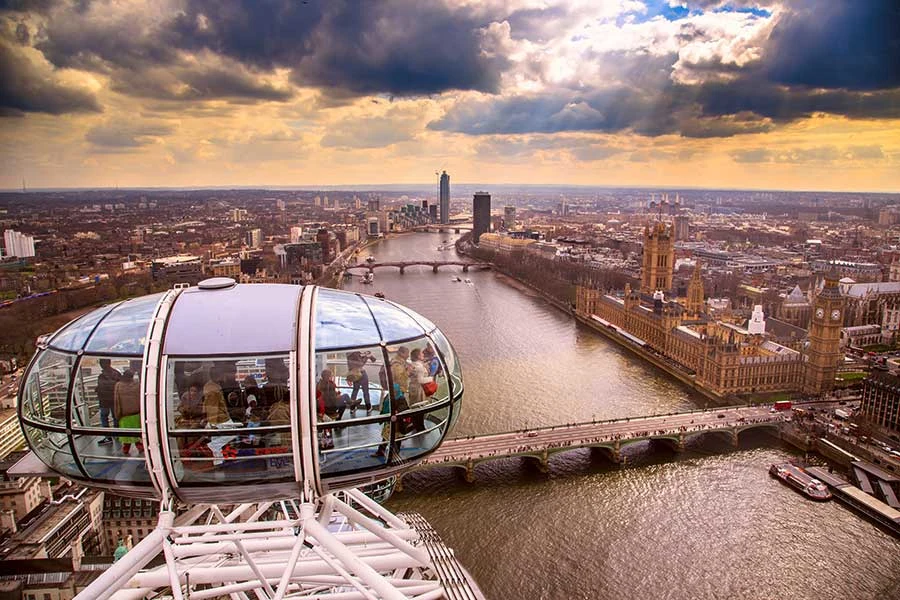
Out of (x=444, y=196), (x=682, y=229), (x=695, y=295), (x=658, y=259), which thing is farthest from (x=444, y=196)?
(x=695, y=295)

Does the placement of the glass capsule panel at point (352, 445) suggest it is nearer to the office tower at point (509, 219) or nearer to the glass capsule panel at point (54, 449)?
the glass capsule panel at point (54, 449)

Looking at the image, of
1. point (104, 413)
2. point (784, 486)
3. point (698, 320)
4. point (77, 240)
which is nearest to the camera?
point (104, 413)

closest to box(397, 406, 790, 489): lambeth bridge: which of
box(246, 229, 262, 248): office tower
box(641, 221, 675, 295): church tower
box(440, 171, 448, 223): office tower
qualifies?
box(641, 221, 675, 295): church tower

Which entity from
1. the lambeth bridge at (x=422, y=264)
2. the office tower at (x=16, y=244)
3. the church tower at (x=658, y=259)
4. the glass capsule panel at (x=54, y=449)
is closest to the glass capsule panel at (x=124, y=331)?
the glass capsule panel at (x=54, y=449)

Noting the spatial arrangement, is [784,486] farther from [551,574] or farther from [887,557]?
[551,574]

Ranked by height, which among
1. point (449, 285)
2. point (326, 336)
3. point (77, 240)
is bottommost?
point (449, 285)

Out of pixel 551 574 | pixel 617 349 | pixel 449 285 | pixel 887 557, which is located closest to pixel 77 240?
pixel 449 285

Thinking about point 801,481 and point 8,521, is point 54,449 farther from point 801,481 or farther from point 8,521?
point 801,481
